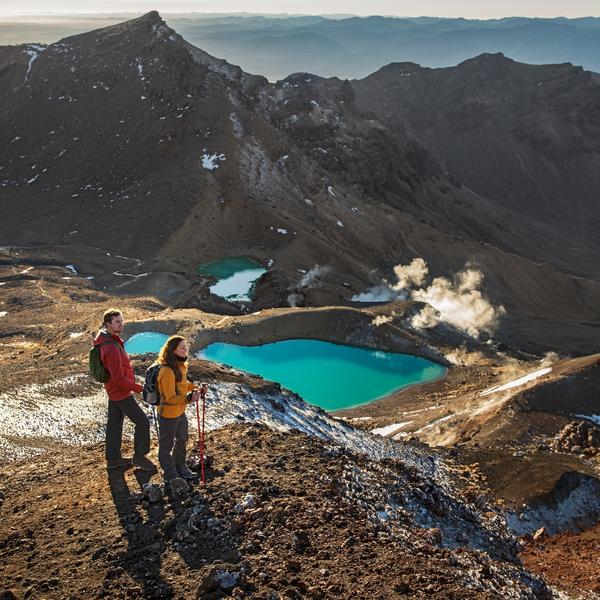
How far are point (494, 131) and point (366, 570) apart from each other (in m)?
201

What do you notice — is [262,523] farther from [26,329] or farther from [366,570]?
[26,329]

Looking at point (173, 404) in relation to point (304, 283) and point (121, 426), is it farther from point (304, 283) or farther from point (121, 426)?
point (304, 283)

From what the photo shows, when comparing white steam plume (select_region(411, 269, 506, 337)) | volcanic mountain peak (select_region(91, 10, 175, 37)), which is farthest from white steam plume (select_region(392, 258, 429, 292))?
volcanic mountain peak (select_region(91, 10, 175, 37))

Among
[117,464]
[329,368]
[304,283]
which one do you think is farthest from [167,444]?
[304,283]

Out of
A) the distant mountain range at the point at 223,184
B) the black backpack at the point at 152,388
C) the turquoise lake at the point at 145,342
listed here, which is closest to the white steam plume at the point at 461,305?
the distant mountain range at the point at 223,184

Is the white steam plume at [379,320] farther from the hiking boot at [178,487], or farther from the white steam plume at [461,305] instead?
the hiking boot at [178,487]

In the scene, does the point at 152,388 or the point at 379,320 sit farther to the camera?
the point at 379,320

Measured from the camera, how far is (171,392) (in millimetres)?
12250

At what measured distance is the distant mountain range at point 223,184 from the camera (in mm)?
75875

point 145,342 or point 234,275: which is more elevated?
point 145,342

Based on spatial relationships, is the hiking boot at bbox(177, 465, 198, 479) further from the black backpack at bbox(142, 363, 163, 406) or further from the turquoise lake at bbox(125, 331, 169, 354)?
the turquoise lake at bbox(125, 331, 169, 354)

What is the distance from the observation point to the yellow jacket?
1216 cm

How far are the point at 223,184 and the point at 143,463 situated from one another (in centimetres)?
7249

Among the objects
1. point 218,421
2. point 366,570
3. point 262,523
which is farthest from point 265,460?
point 218,421
